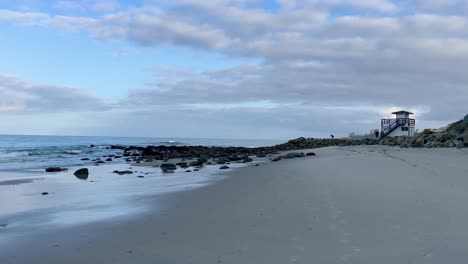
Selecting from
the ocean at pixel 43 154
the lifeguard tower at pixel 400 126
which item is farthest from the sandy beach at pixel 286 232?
the lifeguard tower at pixel 400 126

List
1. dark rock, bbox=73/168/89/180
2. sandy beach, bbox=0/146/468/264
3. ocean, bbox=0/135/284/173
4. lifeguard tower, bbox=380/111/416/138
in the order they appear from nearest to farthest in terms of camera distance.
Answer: sandy beach, bbox=0/146/468/264 → dark rock, bbox=73/168/89/180 → ocean, bbox=0/135/284/173 → lifeguard tower, bbox=380/111/416/138

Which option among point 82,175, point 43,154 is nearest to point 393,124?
point 43,154

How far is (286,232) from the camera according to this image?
528cm

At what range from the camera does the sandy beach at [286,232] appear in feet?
14.4

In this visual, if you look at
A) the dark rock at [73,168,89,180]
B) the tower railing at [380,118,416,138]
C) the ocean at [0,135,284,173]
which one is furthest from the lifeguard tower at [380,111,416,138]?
the dark rock at [73,168,89,180]

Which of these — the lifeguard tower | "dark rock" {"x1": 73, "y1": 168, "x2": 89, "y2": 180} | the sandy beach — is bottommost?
"dark rock" {"x1": 73, "y1": 168, "x2": 89, "y2": 180}

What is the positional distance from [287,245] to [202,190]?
5999 millimetres

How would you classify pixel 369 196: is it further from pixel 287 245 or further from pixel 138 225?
pixel 138 225

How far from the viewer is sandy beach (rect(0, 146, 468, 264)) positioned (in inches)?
172

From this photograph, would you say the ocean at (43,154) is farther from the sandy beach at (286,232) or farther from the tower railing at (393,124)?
the tower railing at (393,124)

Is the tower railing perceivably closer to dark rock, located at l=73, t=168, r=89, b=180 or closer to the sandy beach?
dark rock, located at l=73, t=168, r=89, b=180

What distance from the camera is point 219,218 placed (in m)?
6.53

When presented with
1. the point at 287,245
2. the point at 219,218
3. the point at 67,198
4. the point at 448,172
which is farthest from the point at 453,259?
the point at 67,198

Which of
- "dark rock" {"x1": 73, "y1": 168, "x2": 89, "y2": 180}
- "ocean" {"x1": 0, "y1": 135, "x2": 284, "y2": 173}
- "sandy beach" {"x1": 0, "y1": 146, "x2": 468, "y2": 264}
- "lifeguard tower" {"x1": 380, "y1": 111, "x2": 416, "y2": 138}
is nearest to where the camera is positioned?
"sandy beach" {"x1": 0, "y1": 146, "x2": 468, "y2": 264}
